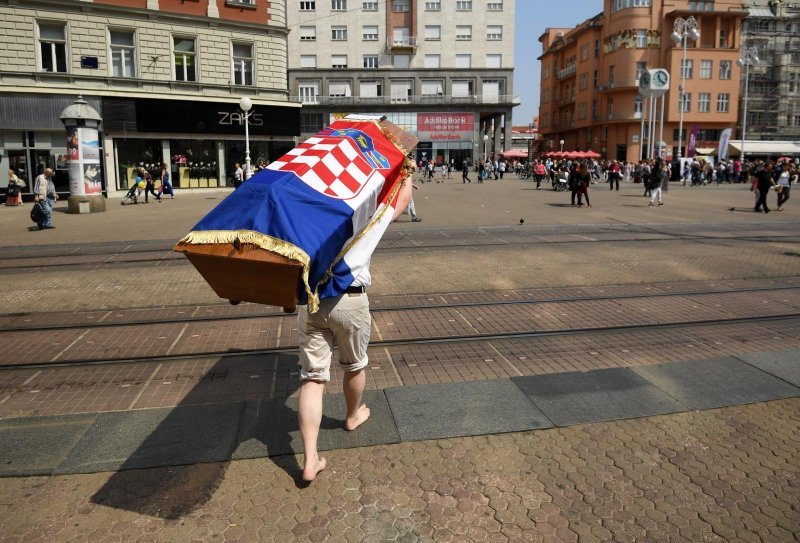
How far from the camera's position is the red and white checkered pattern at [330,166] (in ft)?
10.7

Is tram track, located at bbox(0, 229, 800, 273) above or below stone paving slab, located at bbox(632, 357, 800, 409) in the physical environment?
above

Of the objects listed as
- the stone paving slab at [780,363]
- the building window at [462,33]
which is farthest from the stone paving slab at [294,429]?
the building window at [462,33]

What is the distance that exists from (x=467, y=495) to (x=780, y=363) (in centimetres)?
340

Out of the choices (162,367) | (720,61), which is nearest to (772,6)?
(720,61)

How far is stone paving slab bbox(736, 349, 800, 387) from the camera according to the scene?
5.00 meters

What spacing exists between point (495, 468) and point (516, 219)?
46.1 ft

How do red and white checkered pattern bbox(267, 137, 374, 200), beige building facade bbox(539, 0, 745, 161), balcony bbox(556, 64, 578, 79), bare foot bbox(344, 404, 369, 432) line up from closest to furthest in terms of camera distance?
red and white checkered pattern bbox(267, 137, 374, 200) < bare foot bbox(344, 404, 369, 432) < beige building facade bbox(539, 0, 745, 161) < balcony bbox(556, 64, 578, 79)

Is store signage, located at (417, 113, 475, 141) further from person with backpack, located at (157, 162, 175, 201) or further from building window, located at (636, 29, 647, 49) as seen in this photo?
person with backpack, located at (157, 162, 175, 201)

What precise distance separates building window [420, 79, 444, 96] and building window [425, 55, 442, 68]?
147cm

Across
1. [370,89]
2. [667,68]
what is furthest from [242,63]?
[667,68]

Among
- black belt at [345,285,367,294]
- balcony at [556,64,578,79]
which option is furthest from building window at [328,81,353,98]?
black belt at [345,285,367,294]

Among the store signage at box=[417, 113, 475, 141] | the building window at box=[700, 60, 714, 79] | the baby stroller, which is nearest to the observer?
the baby stroller

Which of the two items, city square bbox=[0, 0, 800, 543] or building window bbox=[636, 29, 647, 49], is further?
building window bbox=[636, 29, 647, 49]

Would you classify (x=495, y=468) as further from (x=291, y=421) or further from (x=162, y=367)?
(x=162, y=367)
